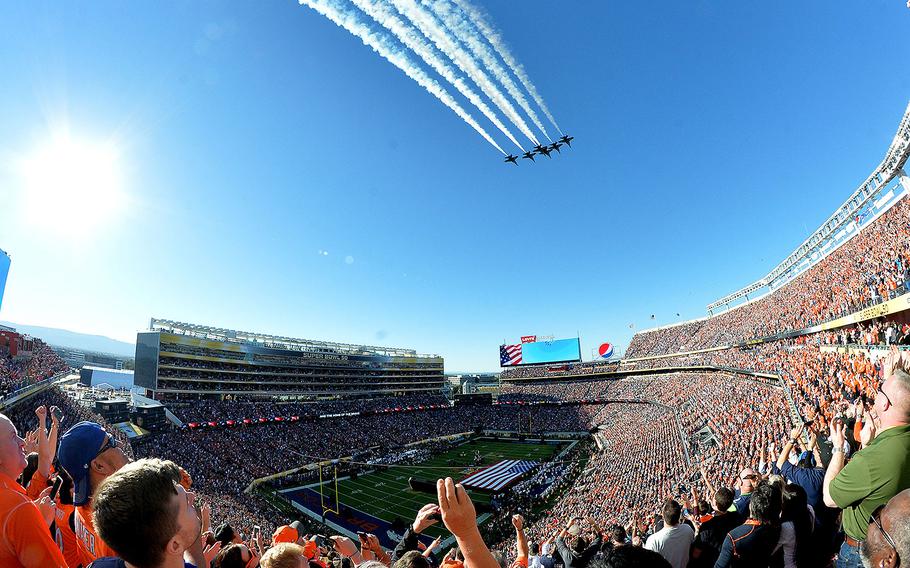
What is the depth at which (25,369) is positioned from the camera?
30844 mm

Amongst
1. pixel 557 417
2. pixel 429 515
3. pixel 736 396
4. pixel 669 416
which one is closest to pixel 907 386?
pixel 429 515

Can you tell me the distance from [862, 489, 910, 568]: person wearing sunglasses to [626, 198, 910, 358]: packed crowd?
22465 millimetres

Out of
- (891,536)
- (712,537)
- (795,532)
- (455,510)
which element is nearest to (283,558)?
(455,510)

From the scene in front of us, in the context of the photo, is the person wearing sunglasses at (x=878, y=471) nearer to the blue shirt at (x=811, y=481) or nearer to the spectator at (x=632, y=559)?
the blue shirt at (x=811, y=481)

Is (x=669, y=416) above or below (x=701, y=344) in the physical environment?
below

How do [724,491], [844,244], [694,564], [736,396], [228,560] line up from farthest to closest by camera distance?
[844,244] < [736,396] < [724,491] < [694,564] < [228,560]

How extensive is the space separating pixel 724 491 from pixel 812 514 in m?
1.02

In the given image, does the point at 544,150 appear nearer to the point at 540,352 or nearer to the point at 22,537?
the point at 22,537

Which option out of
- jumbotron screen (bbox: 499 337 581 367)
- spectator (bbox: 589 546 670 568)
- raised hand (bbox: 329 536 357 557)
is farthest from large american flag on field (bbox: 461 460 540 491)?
jumbotron screen (bbox: 499 337 581 367)

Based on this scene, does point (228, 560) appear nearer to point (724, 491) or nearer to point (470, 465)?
point (724, 491)

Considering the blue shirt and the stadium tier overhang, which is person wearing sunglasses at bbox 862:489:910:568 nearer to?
the blue shirt

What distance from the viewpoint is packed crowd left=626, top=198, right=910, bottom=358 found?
20.2 meters

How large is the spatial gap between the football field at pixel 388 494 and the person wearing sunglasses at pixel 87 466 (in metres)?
20.2

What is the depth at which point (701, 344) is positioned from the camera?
57.2 metres
